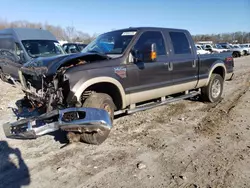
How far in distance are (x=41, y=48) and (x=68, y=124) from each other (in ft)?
24.5

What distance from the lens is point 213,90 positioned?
22.0ft

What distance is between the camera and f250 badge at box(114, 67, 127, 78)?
424 centimetres

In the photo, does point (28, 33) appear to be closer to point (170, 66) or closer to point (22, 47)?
point (22, 47)

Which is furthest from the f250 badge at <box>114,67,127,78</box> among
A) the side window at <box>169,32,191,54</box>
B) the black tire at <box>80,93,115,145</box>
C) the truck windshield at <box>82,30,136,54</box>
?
the side window at <box>169,32,191,54</box>

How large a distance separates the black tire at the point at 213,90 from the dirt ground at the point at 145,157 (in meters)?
1.24

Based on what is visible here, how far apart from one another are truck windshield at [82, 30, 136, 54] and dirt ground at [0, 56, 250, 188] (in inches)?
62.6

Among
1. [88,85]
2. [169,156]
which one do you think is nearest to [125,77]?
[88,85]

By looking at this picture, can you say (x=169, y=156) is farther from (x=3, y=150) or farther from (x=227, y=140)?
(x=3, y=150)

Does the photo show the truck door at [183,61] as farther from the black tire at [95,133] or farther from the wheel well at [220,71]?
the black tire at [95,133]

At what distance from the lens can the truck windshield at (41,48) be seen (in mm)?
9281

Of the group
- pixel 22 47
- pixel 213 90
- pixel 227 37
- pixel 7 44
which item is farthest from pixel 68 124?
pixel 227 37

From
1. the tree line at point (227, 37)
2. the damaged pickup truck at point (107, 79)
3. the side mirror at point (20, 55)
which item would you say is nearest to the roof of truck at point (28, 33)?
the side mirror at point (20, 55)

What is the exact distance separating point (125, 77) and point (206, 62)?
2.84m

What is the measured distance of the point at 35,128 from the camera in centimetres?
327
